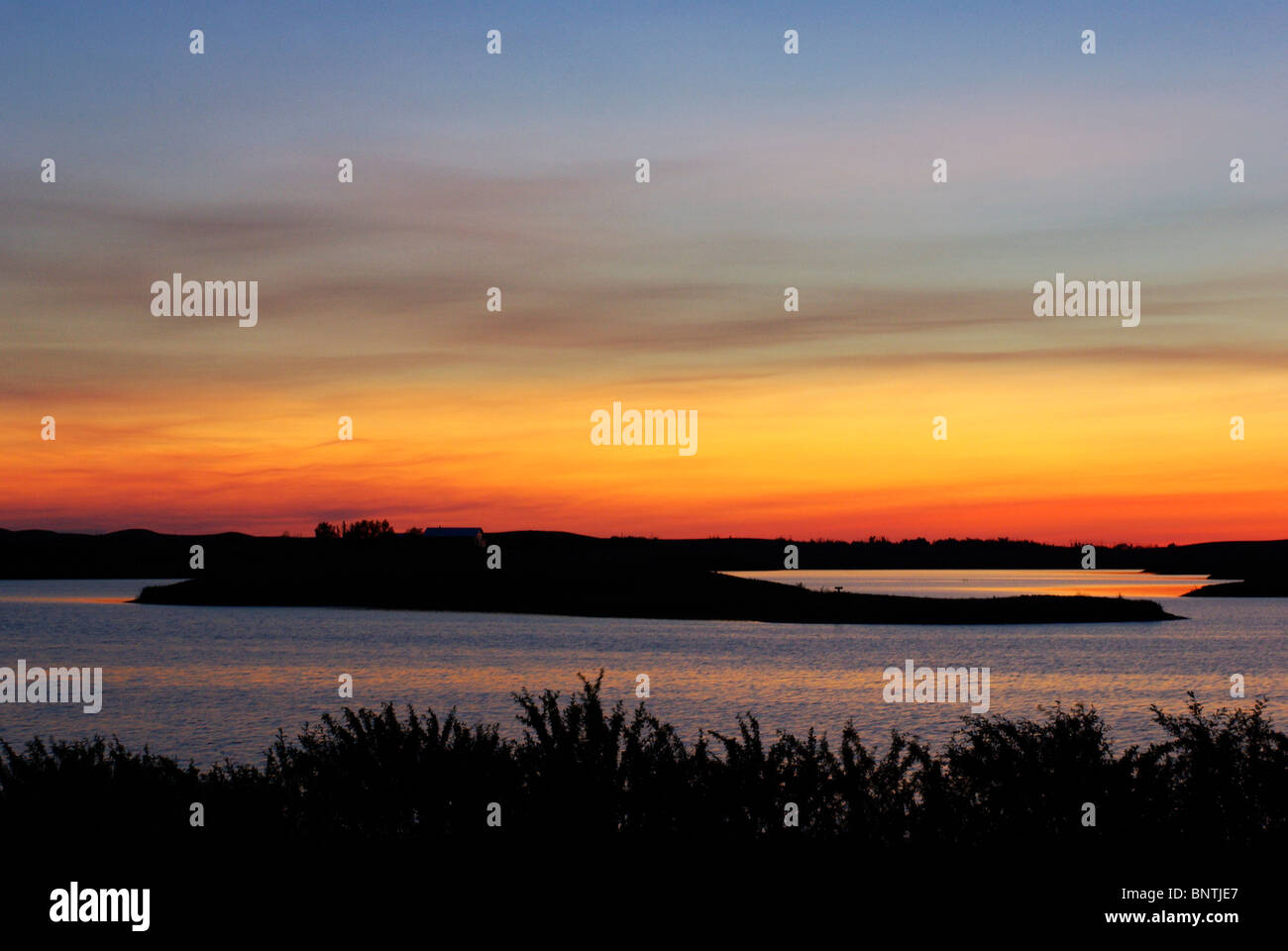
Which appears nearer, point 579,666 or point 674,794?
point 674,794

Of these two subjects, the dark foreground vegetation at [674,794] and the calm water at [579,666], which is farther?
the calm water at [579,666]

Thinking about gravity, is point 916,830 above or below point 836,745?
above

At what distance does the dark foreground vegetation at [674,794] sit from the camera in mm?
14305

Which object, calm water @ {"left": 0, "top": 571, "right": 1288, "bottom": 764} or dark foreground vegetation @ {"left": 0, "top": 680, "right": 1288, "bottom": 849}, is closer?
dark foreground vegetation @ {"left": 0, "top": 680, "right": 1288, "bottom": 849}

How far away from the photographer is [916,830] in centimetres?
1430

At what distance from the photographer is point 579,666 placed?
266 ft

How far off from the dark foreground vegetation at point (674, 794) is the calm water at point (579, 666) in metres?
27.2

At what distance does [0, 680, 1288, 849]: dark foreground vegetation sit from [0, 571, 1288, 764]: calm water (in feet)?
89.2

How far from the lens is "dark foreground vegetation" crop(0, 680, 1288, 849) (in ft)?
46.9

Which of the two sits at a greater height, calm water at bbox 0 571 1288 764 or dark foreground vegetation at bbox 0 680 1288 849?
dark foreground vegetation at bbox 0 680 1288 849

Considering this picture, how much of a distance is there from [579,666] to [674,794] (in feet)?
220
